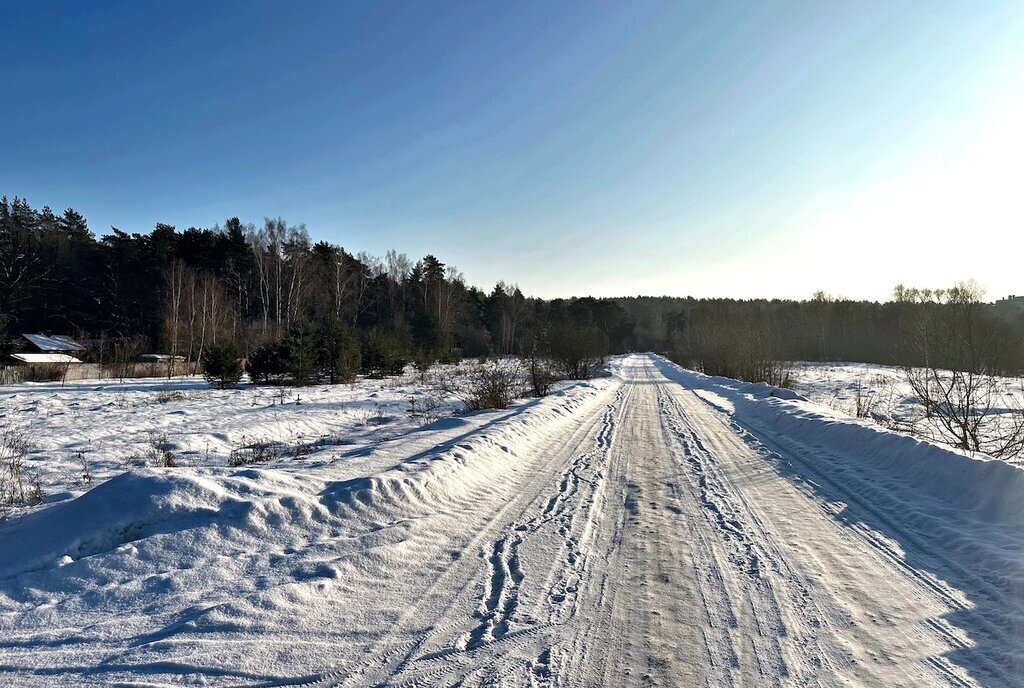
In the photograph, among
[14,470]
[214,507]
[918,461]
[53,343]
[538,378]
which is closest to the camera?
[214,507]

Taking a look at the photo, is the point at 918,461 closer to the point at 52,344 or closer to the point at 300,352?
the point at 300,352

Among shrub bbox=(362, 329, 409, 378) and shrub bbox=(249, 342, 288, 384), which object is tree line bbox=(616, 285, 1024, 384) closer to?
shrub bbox=(362, 329, 409, 378)

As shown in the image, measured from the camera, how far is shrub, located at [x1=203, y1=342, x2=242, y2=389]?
20578mm

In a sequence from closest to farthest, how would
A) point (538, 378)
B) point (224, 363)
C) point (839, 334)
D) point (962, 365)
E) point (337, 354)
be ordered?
point (962, 365), point (538, 378), point (224, 363), point (337, 354), point (839, 334)

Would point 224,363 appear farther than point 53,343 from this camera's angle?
No

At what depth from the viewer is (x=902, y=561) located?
14.0ft

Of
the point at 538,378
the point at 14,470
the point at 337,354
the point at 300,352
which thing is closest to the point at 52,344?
the point at 337,354

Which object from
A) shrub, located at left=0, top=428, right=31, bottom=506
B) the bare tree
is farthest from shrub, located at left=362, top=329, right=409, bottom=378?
the bare tree

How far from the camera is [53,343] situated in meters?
38.9

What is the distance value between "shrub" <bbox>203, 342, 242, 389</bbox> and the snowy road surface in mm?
16310

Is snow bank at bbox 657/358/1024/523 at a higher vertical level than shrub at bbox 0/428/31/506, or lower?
higher

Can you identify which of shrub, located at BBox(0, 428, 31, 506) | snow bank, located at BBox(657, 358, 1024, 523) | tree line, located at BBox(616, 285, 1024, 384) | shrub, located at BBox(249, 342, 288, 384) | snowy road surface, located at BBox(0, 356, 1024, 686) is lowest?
shrub, located at BBox(0, 428, 31, 506)

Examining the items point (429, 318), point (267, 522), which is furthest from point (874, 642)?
point (429, 318)

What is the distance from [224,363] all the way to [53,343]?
30.8 metres
